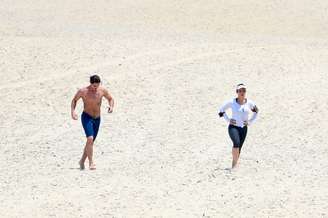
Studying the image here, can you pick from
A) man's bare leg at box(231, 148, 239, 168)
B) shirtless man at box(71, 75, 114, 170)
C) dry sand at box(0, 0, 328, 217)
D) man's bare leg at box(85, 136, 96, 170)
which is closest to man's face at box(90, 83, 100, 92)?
shirtless man at box(71, 75, 114, 170)

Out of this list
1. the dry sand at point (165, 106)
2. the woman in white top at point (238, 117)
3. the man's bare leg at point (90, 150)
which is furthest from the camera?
the man's bare leg at point (90, 150)

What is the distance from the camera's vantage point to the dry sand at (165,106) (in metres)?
13.2

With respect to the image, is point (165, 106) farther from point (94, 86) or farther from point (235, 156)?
point (235, 156)

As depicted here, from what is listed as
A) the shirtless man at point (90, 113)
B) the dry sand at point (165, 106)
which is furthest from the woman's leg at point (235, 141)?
the shirtless man at point (90, 113)

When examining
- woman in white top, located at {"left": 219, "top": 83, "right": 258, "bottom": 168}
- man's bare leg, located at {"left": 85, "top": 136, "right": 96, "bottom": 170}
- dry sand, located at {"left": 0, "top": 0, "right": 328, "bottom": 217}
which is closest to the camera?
dry sand, located at {"left": 0, "top": 0, "right": 328, "bottom": 217}

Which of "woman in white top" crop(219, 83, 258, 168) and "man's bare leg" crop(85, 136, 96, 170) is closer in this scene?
"woman in white top" crop(219, 83, 258, 168)

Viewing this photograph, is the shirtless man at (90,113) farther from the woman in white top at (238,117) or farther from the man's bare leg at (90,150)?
the woman in white top at (238,117)

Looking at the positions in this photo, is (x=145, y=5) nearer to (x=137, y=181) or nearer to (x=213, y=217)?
(x=137, y=181)

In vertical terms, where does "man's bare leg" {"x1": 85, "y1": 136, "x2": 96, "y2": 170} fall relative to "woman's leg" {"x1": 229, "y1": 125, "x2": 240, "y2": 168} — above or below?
below

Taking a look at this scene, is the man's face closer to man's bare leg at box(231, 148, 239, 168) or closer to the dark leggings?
the dark leggings

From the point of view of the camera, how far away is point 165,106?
21.0m

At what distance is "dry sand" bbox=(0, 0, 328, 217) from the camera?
518 inches

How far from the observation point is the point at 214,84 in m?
22.7

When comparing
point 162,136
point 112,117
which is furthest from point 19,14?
point 162,136
